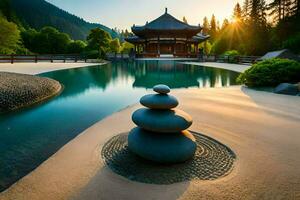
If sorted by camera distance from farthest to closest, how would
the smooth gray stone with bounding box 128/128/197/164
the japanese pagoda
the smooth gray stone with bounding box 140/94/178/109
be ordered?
the japanese pagoda < the smooth gray stone with bounding box 140/94/178/109 < the smooth gray stone with bounding box 128/128/197/164

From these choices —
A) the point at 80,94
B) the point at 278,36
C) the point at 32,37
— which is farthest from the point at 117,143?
the point at 32,37

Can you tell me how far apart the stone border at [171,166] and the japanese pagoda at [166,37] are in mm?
36264

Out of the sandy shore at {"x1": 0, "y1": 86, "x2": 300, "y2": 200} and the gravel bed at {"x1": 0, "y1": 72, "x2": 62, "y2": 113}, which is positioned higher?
the gravel bed at {"x1": 0, "y1": 72, "x2": 62, "y2": 113}

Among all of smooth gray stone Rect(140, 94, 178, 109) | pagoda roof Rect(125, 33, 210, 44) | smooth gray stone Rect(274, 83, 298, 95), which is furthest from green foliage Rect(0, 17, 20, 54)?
smooth gray stone Rect(140, 94, 178, 109)

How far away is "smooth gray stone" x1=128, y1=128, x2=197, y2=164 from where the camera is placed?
166 inches

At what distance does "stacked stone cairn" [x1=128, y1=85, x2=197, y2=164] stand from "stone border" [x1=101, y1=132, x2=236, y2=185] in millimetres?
151

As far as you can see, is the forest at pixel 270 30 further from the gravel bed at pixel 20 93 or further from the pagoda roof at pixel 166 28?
the gravel bed at pixel 20 93

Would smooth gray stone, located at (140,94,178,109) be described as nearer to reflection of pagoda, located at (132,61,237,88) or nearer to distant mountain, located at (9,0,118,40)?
reflection of pagoda, located at (132,61,237,88)

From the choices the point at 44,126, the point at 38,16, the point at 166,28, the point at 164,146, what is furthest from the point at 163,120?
the point at 38,16

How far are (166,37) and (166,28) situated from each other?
83.9 inches

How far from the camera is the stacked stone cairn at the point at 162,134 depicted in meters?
4.23

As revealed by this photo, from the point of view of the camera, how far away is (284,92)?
11.0 metres

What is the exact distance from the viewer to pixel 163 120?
14.1 feet

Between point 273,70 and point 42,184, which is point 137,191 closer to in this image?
point 42,184
